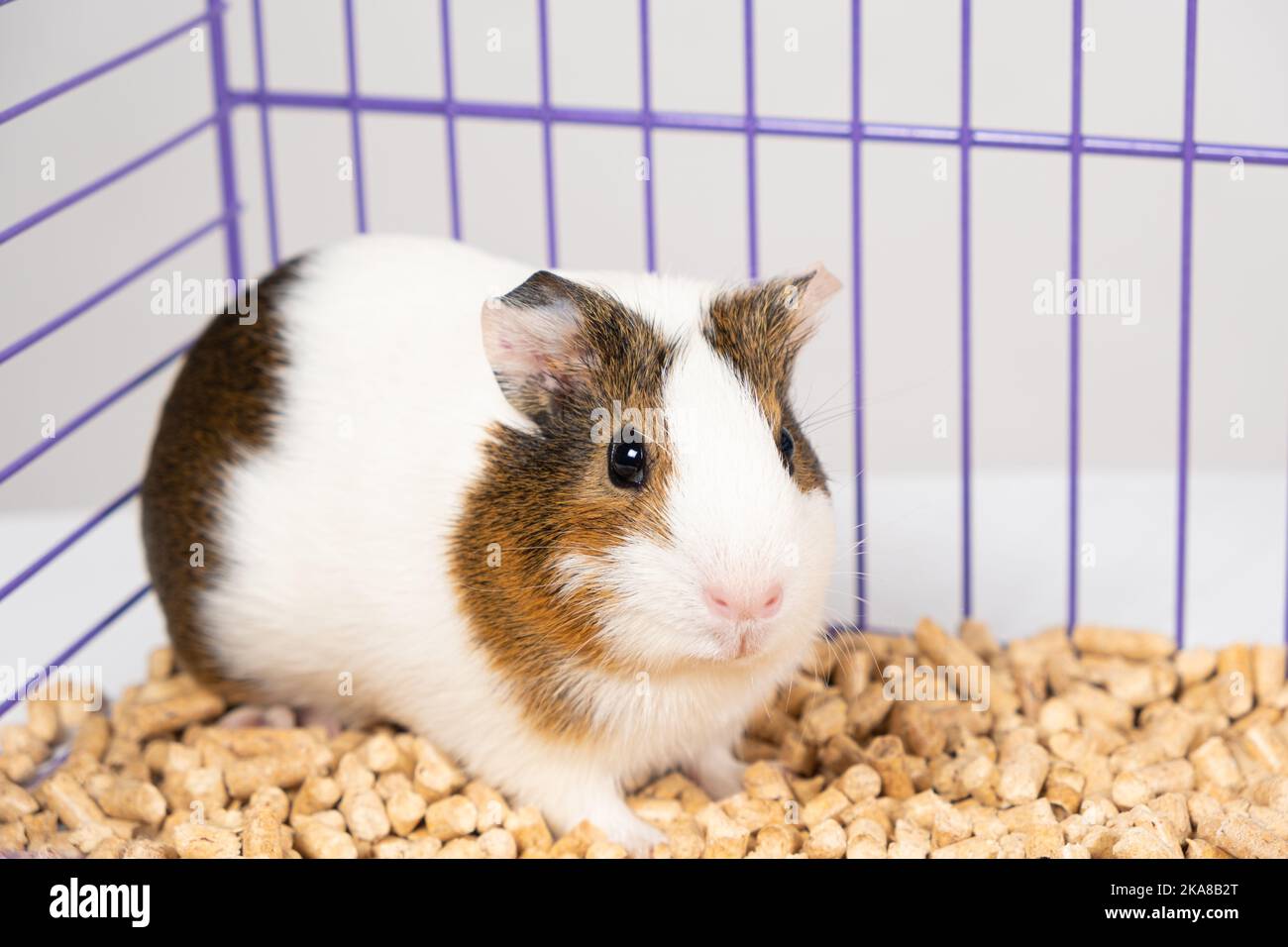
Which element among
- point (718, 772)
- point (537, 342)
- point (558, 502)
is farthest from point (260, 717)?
point (537, 342)

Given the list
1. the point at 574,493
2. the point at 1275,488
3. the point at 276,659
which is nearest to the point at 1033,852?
the point at 574,493

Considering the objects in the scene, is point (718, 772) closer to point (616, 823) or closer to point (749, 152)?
point (616, 823)

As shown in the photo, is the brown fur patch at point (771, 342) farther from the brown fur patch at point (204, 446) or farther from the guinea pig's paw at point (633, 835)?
the brown fur patch at point (204, 446)

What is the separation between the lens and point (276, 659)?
3.96m

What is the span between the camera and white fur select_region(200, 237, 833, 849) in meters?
3.07

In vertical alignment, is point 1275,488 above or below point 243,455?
below

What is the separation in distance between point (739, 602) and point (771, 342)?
677 millimetres

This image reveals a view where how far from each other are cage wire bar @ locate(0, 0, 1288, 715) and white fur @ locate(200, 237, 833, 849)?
1.36 ft

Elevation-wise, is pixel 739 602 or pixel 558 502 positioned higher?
pixel 558 502

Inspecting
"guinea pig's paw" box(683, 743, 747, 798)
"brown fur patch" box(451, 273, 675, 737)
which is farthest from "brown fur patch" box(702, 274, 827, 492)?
"guinea pig's paw" box(683, 743, 747, 798)

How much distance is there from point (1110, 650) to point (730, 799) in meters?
1.45

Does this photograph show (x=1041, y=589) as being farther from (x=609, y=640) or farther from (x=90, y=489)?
(x=90, y=489)

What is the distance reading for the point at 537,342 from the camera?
3246 mm

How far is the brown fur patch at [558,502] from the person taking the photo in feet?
10.4
